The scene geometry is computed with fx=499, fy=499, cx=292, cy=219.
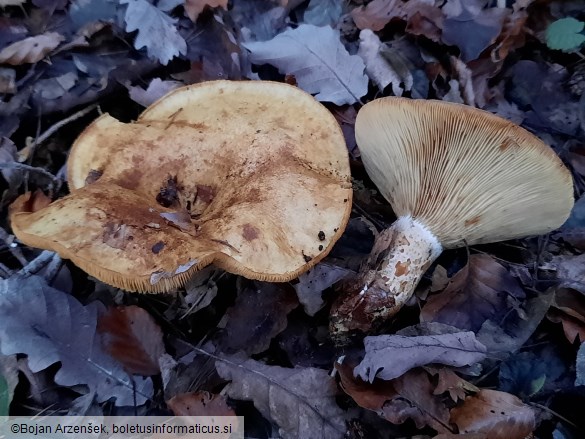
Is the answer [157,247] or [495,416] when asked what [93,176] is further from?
[495,416]

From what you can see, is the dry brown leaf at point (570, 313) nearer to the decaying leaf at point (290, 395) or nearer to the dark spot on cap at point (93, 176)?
the decaying leaf at point (290, 395)

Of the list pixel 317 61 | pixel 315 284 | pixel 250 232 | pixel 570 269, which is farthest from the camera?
pixel 317 61

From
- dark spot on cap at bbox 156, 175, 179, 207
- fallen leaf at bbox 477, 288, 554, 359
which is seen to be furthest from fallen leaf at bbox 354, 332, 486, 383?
dark spot on cap at bbox 156, 175, 179, 207

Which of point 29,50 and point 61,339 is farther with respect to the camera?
point 29,50

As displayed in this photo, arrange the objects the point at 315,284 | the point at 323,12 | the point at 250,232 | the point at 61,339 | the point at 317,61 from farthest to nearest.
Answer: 1. the point at 323,12
2. the point at 317,61
3. the point at 315,284
4. the point at 61,339
5. the point at 250,232

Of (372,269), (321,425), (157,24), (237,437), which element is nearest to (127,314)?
(237,437)

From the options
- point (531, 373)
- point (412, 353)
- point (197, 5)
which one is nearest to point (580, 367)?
point (531, 373)

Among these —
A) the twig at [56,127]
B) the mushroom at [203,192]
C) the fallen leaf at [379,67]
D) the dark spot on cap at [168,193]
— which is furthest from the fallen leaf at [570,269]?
the twig at [56,127]
